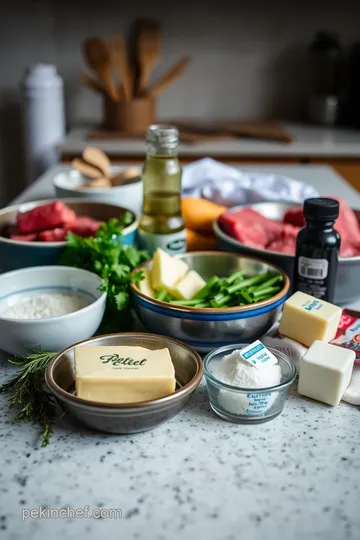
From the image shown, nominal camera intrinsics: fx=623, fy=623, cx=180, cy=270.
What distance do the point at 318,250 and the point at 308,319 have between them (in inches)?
4.3

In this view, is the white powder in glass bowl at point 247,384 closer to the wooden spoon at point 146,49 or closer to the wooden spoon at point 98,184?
the wooden spoon at point 98,184

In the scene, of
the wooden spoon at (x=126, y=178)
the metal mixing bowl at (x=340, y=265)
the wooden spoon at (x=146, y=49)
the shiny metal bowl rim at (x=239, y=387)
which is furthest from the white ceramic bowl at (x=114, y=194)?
the wooden spoon at (x=146, y=49)

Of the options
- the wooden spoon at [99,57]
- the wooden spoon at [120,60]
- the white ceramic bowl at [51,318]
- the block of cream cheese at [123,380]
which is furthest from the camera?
the wooden spoon at [120,60]

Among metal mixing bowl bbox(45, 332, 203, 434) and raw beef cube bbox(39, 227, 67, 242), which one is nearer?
metal mixing bowl bbox(45, 332, 203, 434)

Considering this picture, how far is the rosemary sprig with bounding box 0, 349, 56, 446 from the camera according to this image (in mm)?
747

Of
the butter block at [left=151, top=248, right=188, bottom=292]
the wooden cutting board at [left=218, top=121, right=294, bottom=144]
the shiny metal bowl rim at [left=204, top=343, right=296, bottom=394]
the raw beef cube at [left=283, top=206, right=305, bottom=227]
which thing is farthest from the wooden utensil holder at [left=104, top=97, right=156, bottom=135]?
the shiny metal bowl rim at [left=204, top=343, right=296, bottom=394]

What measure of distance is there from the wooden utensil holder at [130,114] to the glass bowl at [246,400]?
202cm

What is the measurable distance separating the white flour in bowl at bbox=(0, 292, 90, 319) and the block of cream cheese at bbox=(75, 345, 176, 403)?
0.16 metres

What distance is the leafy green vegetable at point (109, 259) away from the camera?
931 millimetres

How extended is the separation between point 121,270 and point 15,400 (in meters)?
0.27

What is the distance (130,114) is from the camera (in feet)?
8.66

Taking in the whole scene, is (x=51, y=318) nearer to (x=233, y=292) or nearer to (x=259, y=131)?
(x=233, y=292)

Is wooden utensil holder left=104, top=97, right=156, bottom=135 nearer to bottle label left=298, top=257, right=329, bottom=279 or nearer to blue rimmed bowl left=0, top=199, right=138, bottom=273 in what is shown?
blue rimmed bowl left=0, top=199, right=138, bottom=273

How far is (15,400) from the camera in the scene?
2.53 feet
